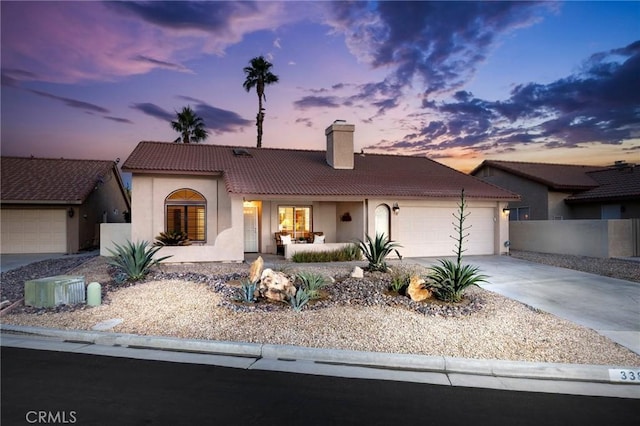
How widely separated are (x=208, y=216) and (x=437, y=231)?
34.4 feet

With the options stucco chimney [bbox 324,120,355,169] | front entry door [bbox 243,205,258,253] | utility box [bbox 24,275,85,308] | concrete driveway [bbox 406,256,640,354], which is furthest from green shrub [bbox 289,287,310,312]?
stucco chimney [bbox 324,120,355,169]

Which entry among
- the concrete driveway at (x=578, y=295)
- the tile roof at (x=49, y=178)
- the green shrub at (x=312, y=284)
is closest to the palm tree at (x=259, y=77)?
the tile roof at (x=49, y=178)

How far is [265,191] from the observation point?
14906 mm

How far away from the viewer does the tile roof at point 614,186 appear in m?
20.8

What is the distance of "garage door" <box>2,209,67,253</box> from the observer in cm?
1936

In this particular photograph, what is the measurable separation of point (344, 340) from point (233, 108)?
2409 centimetres

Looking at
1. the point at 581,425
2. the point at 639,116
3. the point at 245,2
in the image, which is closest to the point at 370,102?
the point at 245,2

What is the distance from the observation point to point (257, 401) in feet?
13.8

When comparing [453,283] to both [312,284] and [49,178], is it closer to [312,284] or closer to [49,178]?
[312,284]

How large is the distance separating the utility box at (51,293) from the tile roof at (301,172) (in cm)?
685

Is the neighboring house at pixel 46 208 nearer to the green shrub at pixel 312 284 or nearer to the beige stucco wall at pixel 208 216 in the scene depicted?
the beige stucco wall at pixel 208 216

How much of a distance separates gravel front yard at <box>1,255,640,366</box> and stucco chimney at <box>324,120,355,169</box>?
35.4 ft

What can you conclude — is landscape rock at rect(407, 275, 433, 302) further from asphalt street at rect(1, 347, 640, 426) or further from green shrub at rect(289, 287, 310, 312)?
asphalt street at rect(1, 347, 640, 426)

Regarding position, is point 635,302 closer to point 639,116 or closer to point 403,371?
point 403,371
